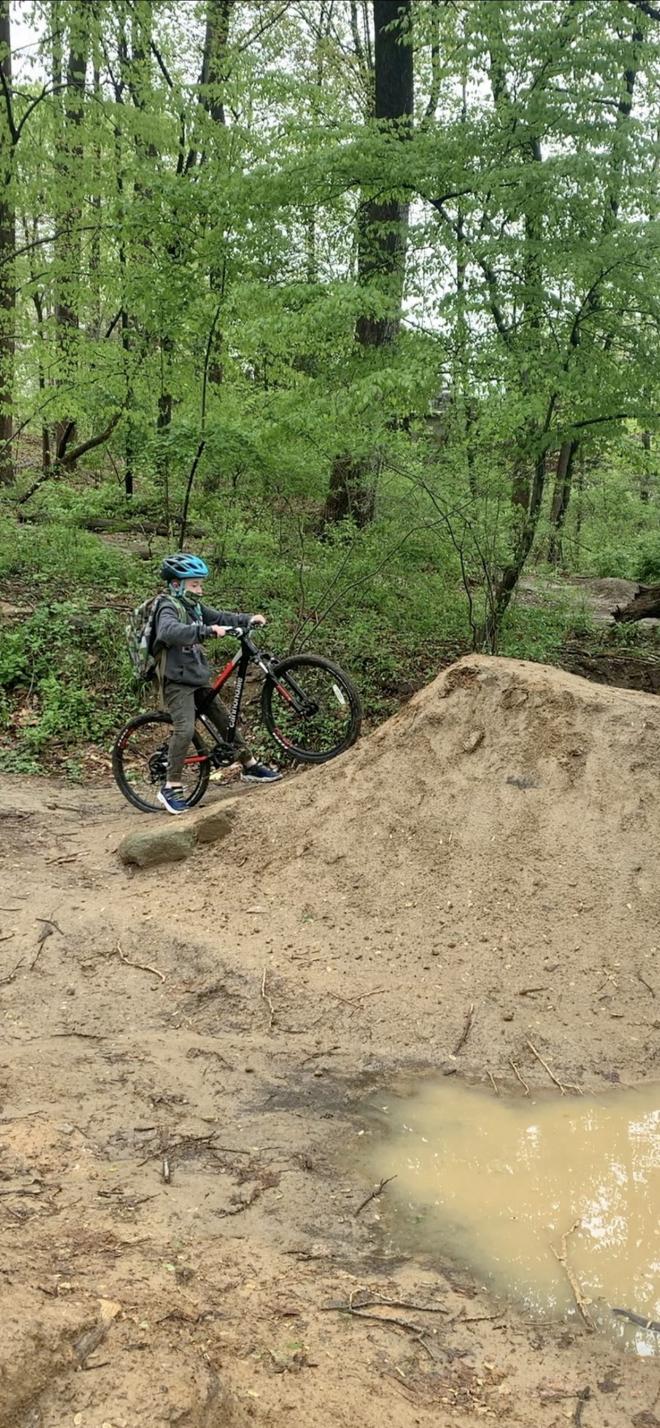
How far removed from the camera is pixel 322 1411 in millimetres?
2115

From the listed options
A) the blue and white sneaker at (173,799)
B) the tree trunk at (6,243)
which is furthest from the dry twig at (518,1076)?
the tree trunk at (6,243)

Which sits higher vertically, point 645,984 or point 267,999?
point 645,984

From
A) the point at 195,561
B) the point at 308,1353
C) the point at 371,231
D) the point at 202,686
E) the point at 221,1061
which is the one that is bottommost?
the point at 221,1061

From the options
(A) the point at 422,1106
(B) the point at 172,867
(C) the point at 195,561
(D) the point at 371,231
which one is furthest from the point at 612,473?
(A) the point at 422,1106

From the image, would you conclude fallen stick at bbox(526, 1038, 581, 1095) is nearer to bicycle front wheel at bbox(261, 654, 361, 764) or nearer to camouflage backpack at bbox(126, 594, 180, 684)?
bicycle front wheel at bbox(261, 654, 361, 764)

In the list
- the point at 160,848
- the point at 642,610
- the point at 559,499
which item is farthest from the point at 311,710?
the point at 559,499

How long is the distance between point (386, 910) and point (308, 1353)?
2.72 m

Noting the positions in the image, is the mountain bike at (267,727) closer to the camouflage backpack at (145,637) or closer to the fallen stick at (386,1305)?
the camouflage backpack at (145,637)

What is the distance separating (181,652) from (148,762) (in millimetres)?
974

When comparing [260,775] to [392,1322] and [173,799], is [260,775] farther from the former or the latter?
[392,1322]

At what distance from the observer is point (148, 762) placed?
271 inches

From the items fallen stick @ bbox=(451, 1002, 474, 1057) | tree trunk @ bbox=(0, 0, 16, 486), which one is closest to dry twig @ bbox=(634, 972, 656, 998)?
fallen stick @ bbox=(451, 1002, 474, 1057)

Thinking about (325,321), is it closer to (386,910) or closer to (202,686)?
(202,686)

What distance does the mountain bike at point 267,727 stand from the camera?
22.1ft
